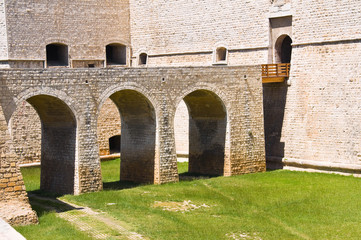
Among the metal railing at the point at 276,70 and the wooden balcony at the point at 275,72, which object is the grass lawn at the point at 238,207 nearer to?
the wooden balcony at the point at 275,72

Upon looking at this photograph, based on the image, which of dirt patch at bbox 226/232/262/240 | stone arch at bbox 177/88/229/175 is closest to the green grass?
dirt patch at bbox 226/232/262/240

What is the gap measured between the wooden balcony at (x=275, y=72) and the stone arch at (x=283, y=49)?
1.01 m

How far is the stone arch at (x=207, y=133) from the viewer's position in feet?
68.0

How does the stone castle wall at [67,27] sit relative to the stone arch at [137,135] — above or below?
above

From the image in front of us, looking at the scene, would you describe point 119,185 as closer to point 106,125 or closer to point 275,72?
point 106,125

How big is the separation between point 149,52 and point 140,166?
348 inches

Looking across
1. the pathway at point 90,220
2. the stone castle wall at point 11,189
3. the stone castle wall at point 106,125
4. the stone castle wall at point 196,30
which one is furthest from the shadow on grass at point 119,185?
the stone castle wall at point 196,30

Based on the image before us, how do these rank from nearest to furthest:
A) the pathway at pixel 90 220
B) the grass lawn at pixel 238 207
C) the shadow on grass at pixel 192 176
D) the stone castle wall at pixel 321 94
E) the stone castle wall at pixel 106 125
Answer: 1. the pathway at pixel 90 220
2. the grass lawn at pixel 238 207
3. the stone castle wall at pixel 321 94
4. the shadow on grass at pixel 192 176
5. the stone castle wall at pixel 106 125

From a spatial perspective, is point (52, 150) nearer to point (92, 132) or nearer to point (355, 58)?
point (92, 132)

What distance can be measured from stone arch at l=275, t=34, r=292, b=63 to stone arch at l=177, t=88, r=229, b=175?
3.60 m

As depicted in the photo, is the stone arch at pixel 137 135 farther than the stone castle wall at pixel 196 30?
No

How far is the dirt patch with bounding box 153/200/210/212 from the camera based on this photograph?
15.9m

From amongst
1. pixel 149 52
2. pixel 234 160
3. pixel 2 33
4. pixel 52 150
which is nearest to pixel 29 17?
pixel 2 33

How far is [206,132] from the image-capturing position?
21438 millimetres
